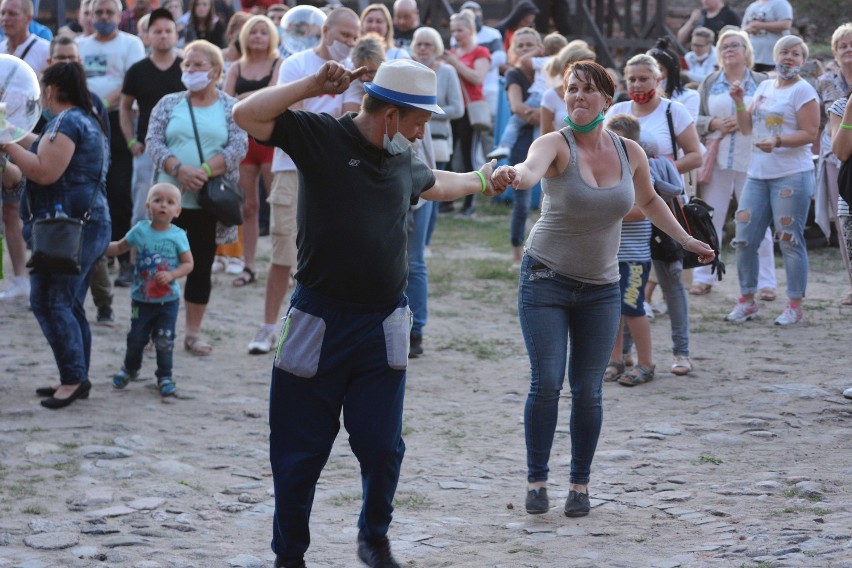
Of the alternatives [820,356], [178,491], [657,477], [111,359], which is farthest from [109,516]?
[820,356]

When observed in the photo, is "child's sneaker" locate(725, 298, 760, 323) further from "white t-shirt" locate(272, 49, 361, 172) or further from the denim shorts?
"white t-shirt" locate(272, 49, 361, 172)

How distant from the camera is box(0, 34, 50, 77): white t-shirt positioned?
9906 millimetres

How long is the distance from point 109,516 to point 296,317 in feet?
5.52

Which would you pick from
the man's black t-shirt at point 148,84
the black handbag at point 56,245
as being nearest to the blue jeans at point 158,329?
the black handbag at point 56,245

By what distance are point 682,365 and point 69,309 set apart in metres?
4.07

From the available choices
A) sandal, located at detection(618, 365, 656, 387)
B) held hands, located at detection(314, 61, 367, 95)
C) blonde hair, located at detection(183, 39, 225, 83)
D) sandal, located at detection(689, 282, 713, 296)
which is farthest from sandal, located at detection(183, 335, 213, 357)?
held hands, located at detection(314, 61, 367, 95)

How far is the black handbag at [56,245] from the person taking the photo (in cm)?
704

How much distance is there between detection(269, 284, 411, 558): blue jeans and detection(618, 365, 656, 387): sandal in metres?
3.63

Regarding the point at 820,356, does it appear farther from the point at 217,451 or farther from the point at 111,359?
the point at 111,359

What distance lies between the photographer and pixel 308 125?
4.30m

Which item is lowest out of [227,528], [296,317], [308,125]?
[227,528]

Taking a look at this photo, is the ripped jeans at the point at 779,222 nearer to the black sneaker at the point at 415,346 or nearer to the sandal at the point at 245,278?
the black sneaker at the point at 415,346

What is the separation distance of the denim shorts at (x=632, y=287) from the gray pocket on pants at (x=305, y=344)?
372 centimetres

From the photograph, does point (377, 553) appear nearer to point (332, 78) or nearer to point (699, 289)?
point (332, 78)
